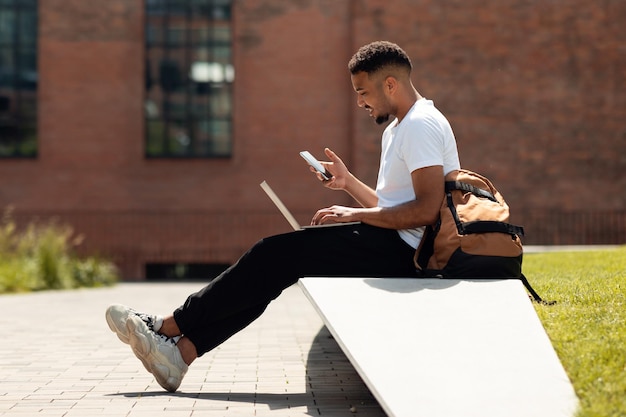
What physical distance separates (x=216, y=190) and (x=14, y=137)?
214 inches

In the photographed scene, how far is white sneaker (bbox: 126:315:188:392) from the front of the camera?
496cm

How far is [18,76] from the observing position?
80.4 feet

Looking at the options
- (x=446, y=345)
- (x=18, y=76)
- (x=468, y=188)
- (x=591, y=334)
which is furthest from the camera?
(x=18, y=76)

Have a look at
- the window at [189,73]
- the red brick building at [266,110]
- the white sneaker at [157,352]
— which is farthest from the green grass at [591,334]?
the window at [189,73]

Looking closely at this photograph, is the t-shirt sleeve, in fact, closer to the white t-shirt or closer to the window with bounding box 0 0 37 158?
the white t-shirt

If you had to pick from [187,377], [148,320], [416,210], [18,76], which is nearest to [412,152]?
[416,210]

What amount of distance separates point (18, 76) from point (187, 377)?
20.3m

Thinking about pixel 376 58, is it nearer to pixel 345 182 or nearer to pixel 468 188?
pixel 345 182

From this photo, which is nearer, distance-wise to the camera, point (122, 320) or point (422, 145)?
point (422, 145)

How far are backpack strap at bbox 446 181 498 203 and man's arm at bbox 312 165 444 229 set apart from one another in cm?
10

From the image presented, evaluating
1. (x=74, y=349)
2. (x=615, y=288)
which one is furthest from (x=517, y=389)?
(x=74, y=349)

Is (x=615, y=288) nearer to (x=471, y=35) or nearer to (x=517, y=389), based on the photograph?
(x=517, y=389)

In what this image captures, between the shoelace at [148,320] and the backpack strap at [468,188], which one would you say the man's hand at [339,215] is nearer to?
the backpack strap at [468,188]

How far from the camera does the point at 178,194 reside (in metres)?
24.1
